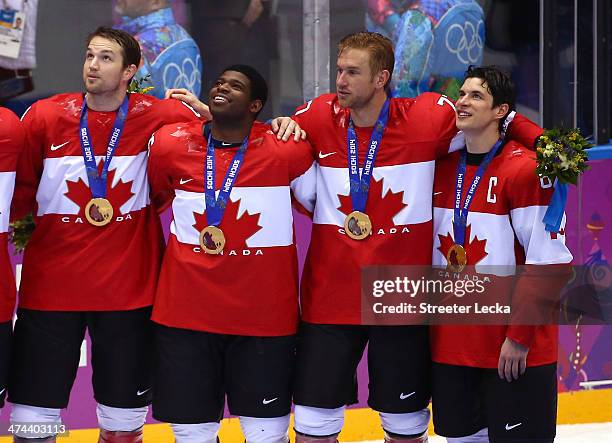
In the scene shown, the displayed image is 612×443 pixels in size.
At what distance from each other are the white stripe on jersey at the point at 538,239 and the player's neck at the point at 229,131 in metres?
1.08

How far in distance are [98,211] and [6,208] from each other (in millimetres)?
348

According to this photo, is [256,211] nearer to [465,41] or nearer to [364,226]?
[364,226]

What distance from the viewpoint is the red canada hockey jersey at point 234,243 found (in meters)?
4.52

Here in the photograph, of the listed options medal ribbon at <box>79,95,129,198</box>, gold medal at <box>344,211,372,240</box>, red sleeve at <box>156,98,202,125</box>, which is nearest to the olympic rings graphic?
red sleeve at <box>156,98,202,125</box>

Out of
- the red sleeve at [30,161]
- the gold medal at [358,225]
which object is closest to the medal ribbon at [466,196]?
the gold medal at [358,225]

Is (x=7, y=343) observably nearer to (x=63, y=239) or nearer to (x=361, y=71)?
(x=63, y=239)

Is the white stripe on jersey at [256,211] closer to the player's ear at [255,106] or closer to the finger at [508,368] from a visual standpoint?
the player's ear at [255,106]

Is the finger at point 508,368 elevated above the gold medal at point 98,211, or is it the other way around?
the gold medal at point 98,211

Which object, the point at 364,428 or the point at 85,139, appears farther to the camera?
the point at 364,428

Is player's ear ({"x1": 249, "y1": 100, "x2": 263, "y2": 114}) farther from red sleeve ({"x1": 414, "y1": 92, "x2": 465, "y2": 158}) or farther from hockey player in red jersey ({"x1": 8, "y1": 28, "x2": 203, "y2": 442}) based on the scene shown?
red sleeve ({"x1": 414, "y1": 92, "x2": 465, "y2": 158})

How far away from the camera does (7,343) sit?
4648 mm

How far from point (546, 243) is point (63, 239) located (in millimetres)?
1865

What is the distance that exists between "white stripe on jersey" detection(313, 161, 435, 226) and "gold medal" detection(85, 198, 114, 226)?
0.85 meters

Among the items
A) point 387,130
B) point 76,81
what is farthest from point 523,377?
point 76,81
